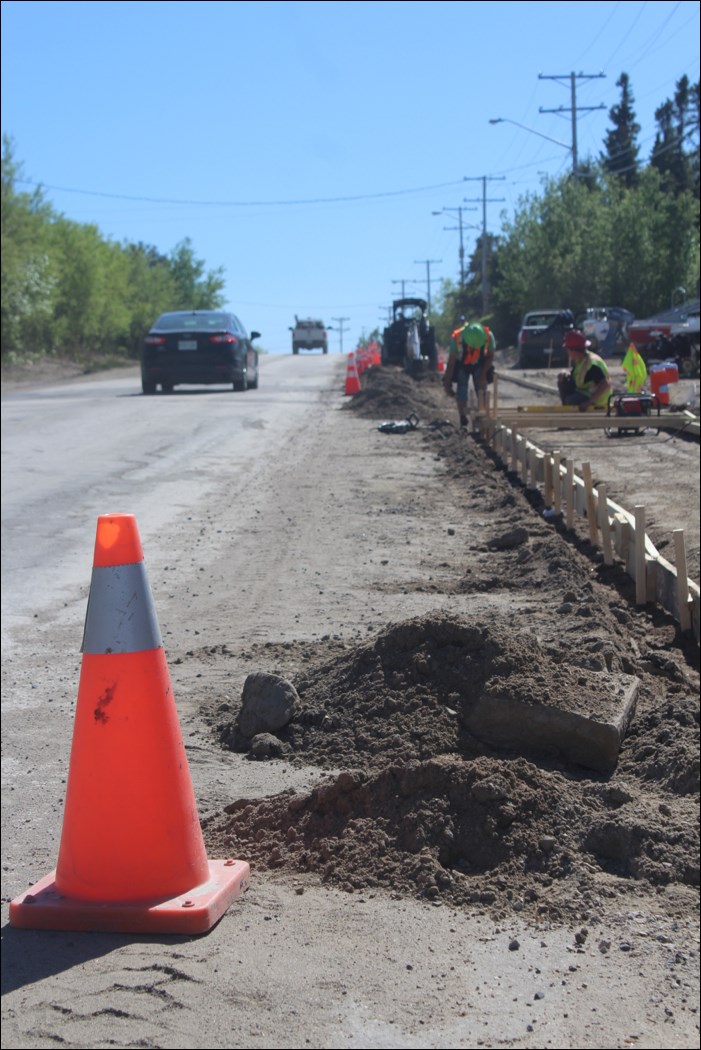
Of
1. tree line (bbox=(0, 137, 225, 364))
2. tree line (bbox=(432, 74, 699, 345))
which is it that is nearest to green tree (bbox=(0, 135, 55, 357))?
tree line (bbox=(0, 137, 225, 364))

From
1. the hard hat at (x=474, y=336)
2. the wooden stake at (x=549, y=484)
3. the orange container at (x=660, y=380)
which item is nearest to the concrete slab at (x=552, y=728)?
the wooden stake at (x=549, y=484)

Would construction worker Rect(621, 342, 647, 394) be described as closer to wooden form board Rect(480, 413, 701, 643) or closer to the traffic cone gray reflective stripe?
wooden form board Rect(480, 413, 701, 643)

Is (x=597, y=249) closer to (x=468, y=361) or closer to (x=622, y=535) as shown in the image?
(x=468, y=361)

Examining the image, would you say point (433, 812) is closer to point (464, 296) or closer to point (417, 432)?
point (417, 432)

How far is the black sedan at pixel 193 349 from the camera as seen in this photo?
24.7 m

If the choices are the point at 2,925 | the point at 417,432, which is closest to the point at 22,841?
the point at 2,925

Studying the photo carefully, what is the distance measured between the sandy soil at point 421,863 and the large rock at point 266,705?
5 cm

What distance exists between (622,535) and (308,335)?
67.1 meters

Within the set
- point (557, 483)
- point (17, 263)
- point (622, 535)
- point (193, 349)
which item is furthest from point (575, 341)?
point (17, 263)

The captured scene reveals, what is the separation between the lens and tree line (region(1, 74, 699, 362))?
4734cm

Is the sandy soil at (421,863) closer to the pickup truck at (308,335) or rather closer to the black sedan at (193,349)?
the black sedan at (193,349)

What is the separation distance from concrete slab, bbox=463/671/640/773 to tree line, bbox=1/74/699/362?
4333cm

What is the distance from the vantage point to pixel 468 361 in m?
18.5

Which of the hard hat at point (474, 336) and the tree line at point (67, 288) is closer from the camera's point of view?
the hard hat at point (474, 336)
